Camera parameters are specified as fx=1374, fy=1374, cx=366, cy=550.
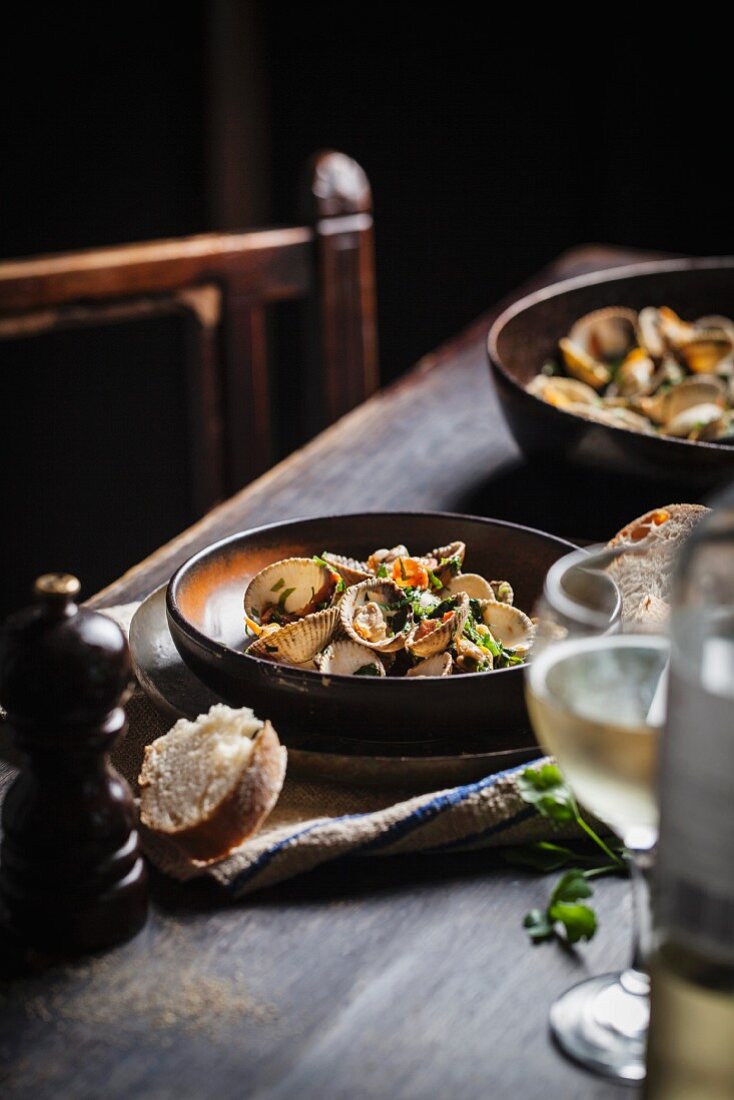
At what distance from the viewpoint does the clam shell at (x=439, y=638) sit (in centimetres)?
98

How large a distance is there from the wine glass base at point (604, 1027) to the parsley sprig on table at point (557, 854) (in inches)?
2.6

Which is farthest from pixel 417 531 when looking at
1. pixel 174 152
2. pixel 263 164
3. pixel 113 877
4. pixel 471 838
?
pixel 263 164

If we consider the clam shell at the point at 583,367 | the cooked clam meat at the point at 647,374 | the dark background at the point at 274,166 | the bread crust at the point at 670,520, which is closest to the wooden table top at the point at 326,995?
the bread crust at the point at 670,520

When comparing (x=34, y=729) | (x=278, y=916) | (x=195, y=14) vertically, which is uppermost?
(x=195, y=14)

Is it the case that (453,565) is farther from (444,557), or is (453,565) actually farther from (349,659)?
(349,659)

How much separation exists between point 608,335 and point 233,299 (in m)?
0.61

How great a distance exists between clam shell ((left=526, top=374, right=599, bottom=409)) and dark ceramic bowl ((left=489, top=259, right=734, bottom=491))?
0.18ft

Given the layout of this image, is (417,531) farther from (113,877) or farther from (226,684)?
(113,877)

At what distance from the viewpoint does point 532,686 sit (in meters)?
0.67

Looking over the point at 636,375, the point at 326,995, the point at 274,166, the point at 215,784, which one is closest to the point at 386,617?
the point at 215,784

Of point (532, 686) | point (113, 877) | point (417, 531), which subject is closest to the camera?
point (532, 686)

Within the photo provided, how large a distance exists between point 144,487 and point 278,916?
2577 mm

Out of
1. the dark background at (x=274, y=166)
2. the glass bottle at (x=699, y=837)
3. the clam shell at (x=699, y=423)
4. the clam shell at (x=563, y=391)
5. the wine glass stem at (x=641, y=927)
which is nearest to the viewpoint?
the glass bottle at (x=699, y=837)

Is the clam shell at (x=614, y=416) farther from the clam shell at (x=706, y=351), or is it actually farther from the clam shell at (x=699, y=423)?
the clam shell at (x=706, y=351)
